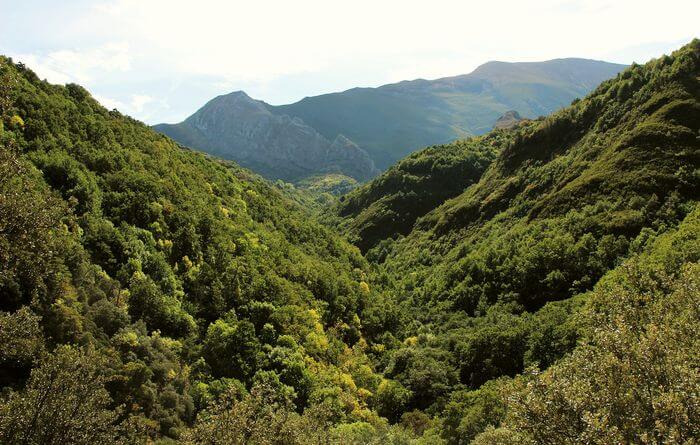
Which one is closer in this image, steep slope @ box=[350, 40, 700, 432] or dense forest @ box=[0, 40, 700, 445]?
dense forest @ box=[0, 40, 700, 445]

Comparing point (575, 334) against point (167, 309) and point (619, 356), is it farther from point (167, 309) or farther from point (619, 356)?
point (167, 309)

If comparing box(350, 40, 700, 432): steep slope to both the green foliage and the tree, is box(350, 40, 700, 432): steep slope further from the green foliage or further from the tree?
the tree

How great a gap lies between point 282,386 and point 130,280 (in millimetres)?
22940

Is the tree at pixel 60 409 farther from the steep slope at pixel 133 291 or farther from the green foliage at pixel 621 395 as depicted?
the green foliage at pixel 621 395

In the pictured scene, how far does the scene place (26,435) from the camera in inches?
1040

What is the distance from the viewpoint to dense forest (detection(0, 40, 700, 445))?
25.8 metres

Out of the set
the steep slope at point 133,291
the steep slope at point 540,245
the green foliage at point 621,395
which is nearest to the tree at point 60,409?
the steep slope at point 133,291

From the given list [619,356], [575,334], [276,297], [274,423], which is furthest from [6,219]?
[575,334]

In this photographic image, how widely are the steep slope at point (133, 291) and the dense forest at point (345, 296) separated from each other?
0.87 ft

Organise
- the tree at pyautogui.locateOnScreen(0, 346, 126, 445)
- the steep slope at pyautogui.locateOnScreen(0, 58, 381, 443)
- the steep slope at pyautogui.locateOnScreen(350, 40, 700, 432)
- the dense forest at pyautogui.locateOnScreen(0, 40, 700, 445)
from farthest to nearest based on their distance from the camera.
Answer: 1. the steep slope at pyautogui.locateOnScreen(350, 40, 700, 432)
2. the steep slope at pyautogui.locateOnScreen(0, 58, 381, 443)
3. the tree at pyautogui.locateOnScreen(0, 346, 126, 445)
4. the dense forest at pyautogui.locateOnScreen(0, 40, 700, 445)

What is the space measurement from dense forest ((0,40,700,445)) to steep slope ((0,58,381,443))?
27 cm

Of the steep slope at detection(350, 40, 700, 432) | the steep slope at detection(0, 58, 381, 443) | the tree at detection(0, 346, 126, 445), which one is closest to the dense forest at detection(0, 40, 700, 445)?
the tree at detection(0, 346, 126, 445)

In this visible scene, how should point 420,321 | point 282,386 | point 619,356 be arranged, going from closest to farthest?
point 619,356, point 282,386, point 420,321

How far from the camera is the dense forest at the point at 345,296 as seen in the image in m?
25.8
